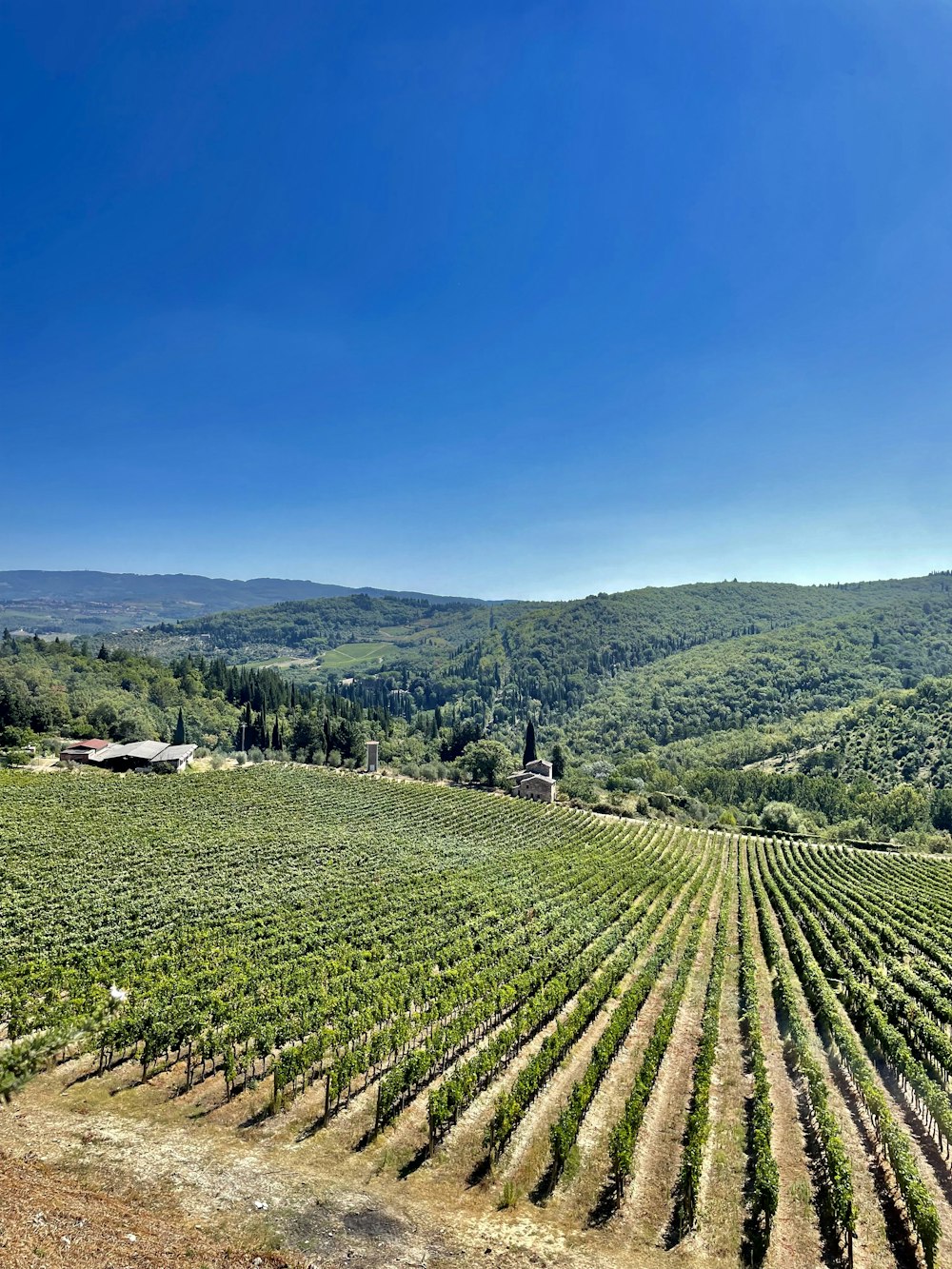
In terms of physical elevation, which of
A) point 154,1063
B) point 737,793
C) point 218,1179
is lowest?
point 737,793

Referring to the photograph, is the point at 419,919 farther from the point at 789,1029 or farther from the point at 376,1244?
the point at 376,1244

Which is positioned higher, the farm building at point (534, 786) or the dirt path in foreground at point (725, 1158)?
the dirt path in foreground at point (725, 1158)

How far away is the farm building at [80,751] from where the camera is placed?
79062 mm

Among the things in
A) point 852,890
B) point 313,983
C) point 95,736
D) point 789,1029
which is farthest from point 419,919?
point 95,736

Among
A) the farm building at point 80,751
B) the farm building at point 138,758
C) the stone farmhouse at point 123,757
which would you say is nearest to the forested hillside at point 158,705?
the farm building at point 80,751

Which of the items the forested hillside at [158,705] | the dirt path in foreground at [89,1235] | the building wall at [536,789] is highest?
the dirt path in foreground at [89,1235]

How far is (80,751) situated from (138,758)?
8.18 metres

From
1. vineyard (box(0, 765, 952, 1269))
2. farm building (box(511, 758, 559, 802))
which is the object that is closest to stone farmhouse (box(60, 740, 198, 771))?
vineyard (box(0, 765, 952, 1269))

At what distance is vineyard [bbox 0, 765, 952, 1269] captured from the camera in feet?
45.4

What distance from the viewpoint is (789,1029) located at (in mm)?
24672

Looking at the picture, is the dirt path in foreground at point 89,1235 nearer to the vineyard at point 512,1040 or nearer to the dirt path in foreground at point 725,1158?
the vineyard at point 512,1040

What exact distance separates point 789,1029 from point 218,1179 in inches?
867

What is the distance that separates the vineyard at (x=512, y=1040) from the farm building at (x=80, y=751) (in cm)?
3533

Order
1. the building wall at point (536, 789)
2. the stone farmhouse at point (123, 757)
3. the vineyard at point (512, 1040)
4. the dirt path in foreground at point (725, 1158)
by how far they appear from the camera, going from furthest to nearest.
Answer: the building wall at point (536, 789) < the stone farmhouse at point (123, 757) < the vineyard at point (512, 1040) < the dirt path in foreground at point (725, 1158)
